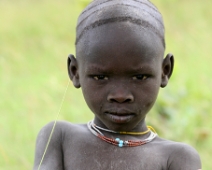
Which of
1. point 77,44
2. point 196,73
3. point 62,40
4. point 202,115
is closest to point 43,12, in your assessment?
point 62,40

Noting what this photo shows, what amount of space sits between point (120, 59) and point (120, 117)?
10.7 inches

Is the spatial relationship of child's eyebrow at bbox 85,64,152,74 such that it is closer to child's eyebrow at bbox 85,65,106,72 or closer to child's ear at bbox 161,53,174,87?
child's eyebrow at bbox 85,65,106,72

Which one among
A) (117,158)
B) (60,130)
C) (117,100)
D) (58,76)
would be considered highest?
(58,76)

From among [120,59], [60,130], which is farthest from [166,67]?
[60,130]

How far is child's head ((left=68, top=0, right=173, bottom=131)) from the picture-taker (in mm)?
2814

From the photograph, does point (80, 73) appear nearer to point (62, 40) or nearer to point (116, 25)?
point (116, 25)

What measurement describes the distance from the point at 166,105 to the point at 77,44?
7.84ft

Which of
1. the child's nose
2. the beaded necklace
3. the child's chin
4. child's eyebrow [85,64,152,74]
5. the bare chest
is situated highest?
child's eyebrow [85,64,152,74]

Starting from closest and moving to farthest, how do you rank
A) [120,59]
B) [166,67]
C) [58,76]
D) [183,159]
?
[120,59]
[183,159]
[166,67]
[58,76]

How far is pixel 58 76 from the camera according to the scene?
7.59 m

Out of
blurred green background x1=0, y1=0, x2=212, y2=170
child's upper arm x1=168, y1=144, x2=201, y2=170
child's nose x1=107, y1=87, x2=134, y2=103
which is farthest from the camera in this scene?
blurred green background x1=0, y1=0, x2=212, y2=170

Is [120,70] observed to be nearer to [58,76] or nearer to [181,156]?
[181,156]

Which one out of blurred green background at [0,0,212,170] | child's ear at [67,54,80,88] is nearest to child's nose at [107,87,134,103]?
child's ear at [67,54,80,88]

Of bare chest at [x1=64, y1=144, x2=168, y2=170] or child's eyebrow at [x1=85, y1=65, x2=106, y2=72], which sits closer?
child's eyebrow at [x1=85, y1=65, x2=106, y2=72]
